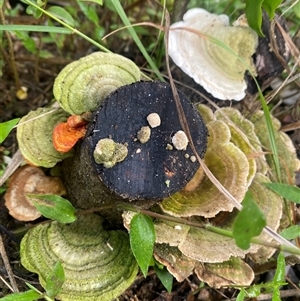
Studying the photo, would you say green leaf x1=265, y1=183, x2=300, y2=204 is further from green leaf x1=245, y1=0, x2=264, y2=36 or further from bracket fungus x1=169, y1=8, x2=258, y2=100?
bracket fungus x1=169, y1=8, x2=258, y2=100

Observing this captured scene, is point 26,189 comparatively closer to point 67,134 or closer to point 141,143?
point 67,134

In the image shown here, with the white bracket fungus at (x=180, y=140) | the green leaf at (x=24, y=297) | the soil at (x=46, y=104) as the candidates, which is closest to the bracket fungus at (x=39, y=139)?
the soil at (x=46, y=104)

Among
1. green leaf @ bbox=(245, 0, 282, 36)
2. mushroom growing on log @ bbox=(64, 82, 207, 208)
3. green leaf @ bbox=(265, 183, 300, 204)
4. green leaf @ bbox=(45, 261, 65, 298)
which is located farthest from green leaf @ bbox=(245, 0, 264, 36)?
green leaf @ bbox=(45, 261, 65, 298)

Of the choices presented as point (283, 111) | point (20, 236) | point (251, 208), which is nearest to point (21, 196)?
point (20, 236)

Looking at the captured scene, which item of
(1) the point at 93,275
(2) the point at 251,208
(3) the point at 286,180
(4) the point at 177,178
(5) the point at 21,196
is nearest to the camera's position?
(2) the point at 251,208

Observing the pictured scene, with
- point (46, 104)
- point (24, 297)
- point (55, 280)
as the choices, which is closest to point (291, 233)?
point (55, 280)

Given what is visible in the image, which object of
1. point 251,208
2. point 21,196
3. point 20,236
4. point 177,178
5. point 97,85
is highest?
point 251,208

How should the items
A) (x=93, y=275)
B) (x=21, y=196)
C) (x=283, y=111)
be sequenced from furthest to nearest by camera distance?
(x=283, y=111), (x=21, y=196), (x=93, y=275)

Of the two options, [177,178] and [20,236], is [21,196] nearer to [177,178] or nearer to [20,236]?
[20,236]
